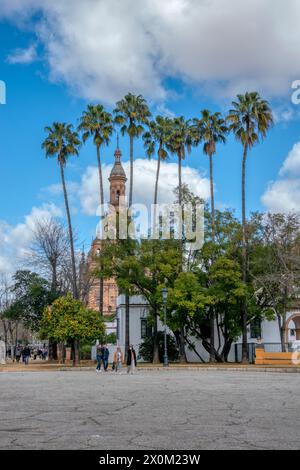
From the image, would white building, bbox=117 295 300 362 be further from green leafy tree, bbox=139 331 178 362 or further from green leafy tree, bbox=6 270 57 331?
green leafy tree, bbox=6 270 57 331

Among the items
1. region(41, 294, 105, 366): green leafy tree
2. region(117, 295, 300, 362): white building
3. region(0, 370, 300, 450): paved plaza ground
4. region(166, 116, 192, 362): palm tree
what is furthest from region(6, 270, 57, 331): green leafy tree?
region(0, 370, 300, 450): paved plaza ground

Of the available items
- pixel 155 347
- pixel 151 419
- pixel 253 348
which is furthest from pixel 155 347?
pixel 151 419

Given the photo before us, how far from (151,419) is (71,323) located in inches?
1180

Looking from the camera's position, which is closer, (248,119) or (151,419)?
(151,419)

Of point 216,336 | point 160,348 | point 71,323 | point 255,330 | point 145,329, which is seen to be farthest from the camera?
point 145,329

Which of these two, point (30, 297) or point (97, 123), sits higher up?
point (97, 123)

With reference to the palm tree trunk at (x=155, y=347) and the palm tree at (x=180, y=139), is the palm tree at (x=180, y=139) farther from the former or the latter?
the palm tree trunk at (x=155, y=347)

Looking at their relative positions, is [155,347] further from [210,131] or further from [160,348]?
[210,131]

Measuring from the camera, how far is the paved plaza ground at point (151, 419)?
8.75 m

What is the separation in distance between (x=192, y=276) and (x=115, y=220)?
7.33 meters

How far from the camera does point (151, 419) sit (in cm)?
1139

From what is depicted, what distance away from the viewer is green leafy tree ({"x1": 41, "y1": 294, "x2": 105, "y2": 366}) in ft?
134

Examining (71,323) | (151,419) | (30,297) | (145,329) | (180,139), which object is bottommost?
(151,419)

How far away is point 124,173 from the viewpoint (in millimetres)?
106812
